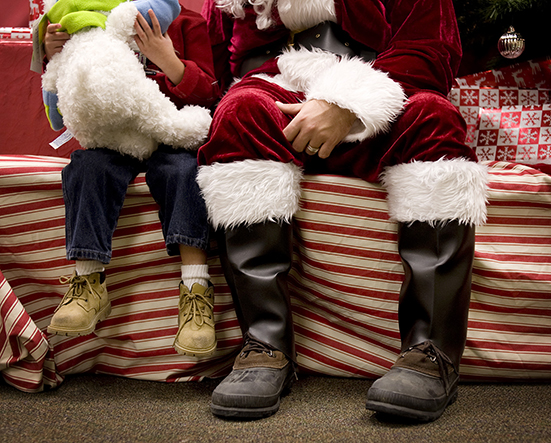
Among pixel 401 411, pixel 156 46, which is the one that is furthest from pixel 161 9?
pixel 401 411

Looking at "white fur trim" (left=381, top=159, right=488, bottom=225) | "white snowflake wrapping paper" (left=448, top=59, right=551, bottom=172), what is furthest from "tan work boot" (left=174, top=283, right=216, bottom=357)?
"white snowflake wrapping paper" (left=448, top=59, right=551, bottom=172)

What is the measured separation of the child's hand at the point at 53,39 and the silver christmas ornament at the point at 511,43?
46.5 inches

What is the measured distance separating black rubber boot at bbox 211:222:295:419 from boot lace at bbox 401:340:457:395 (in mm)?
199

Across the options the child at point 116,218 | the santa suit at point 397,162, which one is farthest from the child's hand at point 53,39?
the santa suit at point 397,162

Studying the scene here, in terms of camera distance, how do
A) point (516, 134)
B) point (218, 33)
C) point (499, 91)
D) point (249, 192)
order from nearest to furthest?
point (249, 192), point (218, 33), point (516, 134), point (499, 91)

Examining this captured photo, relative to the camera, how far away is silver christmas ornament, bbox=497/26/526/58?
1.29 meters

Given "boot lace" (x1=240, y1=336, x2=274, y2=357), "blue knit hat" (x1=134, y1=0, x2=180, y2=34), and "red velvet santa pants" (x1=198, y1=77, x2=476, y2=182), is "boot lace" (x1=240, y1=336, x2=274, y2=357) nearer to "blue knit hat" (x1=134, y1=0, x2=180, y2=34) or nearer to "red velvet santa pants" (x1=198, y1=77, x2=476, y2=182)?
"red velvet santa pants" (x1=198, y1=77, x2=476, y2=182)

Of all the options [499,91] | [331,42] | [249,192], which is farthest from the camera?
[499,91]

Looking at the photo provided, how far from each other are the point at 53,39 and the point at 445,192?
0.76 metres

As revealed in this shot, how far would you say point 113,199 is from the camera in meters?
0.83

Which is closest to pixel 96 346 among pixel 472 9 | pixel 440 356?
pixel 440 356

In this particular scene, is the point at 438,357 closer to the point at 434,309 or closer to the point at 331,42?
the point at 434,309

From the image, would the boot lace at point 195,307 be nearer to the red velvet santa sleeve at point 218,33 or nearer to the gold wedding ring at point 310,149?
the gold wedding ring at point 310,149

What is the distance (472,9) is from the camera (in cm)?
141
